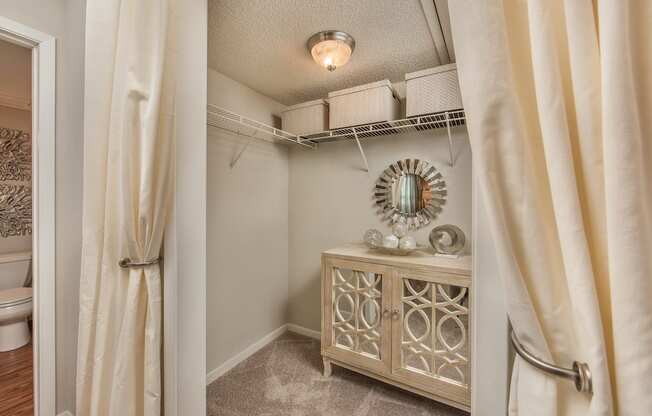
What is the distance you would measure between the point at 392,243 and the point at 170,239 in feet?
4.39

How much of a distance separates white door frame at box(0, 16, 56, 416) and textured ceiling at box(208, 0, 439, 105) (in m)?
0.81

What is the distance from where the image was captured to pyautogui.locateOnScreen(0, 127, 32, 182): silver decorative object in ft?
9.23

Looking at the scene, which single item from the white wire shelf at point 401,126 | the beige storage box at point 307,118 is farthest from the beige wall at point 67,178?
the white wire shelf at point 401,126

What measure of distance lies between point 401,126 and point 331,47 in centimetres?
72

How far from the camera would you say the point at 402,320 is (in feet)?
5.60

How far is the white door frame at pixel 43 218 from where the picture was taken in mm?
1293

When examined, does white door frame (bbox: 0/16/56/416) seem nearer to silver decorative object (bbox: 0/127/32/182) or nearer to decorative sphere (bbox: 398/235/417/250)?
decorative sphere (bbox: 398/235/417/250)

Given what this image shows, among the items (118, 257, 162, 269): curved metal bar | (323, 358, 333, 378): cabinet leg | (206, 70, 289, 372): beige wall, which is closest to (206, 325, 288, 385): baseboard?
(206, 70, 289, 372): beige wall

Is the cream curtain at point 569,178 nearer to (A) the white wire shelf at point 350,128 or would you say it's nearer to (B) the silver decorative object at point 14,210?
(A) the white wire shelf at point 350,128

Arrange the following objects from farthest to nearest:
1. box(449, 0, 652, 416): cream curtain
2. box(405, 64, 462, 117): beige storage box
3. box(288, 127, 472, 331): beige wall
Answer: box(288, 127, 472, 331): beige wall, box(405, 64, 462, 117): beige storage box, box(449, 0, 652, 416): cream curtain

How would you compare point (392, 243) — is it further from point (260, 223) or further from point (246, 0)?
point (246, 0)

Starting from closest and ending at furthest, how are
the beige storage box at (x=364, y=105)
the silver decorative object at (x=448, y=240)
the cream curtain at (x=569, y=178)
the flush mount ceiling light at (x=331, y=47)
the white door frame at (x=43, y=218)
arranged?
the cream curtain at (x=569, y=178), the white door frame at (x=43, y=218), the flush mount ceiling light at (x=331, y=47), the silver decorative object at (x=448, y=240), the beige storage box at (x=364, y=105)

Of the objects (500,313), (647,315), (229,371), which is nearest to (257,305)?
(229,371)

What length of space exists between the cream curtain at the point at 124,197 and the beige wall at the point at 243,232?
88 cm
